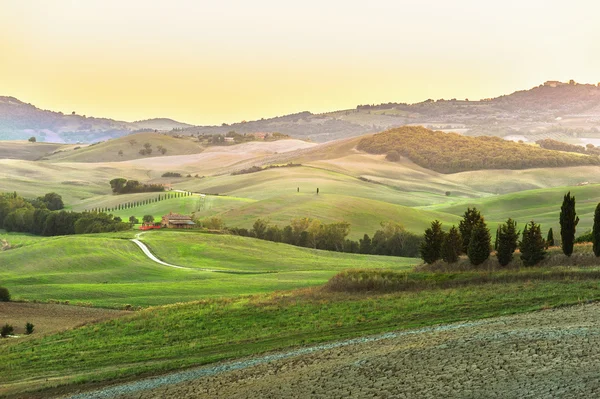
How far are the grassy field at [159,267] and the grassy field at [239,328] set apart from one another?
59.2 feet

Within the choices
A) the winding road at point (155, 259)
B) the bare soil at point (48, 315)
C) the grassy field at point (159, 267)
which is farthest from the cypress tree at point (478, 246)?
the winding road at point (155, 259)

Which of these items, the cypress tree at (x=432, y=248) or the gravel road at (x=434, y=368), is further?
the cypress tree at (x=432, y=248)

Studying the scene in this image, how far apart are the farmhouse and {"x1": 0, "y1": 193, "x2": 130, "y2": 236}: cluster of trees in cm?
641

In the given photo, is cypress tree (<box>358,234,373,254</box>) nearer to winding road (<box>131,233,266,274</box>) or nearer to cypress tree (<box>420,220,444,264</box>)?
winding road (<box>131,233,266,274</box>)

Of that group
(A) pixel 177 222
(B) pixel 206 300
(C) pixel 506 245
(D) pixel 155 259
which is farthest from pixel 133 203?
(C) pixel 506 245

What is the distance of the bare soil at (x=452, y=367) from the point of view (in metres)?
22.7

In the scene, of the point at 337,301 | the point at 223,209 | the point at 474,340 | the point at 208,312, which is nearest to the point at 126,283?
the point at 208,312

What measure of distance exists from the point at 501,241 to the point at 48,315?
3335 cm

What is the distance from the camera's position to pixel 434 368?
2562cm

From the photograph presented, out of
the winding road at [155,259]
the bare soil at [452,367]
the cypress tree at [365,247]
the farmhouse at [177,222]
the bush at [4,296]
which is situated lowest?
the cypress tree at [365,247]

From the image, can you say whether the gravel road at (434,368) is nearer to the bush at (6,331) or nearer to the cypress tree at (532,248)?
the cypress tree at (532,248)

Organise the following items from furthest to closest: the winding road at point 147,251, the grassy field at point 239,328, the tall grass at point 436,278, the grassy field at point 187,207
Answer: the grassy field at point 187,207 < the winding road at point 147,251 < the tall grass at point 436,278 < the grassy field at point 239,328

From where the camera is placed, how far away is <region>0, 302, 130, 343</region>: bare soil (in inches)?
2092

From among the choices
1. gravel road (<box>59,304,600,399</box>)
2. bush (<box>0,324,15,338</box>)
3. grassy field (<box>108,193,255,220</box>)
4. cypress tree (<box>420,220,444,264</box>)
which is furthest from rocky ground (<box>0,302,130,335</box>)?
grassy field (<box>108,193,255,220</box>)
